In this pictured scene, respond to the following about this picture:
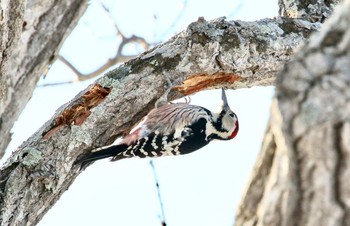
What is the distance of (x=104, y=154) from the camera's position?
3.37m

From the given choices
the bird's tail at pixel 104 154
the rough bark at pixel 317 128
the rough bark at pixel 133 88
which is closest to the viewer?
the rough bark at pixel 317 128

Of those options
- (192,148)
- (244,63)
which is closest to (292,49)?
(244,63)

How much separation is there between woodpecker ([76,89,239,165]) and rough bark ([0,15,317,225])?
1.23ft

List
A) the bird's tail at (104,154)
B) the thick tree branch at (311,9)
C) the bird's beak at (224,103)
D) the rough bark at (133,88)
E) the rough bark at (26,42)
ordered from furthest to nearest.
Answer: the bird's beak at (224,103), the thick tree branch at (311,9), the bird's tail at (104,154), the rough bark at (133,88), the rough bark at (26,42)

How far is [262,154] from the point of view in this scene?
4.53 feet

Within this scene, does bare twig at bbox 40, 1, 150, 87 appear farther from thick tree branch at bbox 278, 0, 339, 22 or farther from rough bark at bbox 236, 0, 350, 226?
rough bark at bbox 236, 0, 350, 226

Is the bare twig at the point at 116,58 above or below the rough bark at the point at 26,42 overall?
above

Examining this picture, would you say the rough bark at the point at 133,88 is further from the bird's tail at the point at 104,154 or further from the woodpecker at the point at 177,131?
the woodpecker at the point at 177,131

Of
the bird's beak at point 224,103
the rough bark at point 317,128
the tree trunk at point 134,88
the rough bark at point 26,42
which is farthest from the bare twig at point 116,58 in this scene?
the rough bark at point 317,128

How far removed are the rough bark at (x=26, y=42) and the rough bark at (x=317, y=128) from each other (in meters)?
1.04

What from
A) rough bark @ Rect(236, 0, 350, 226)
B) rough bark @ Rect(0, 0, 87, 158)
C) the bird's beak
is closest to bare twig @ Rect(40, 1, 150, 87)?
the bird's beak

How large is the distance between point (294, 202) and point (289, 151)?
10 centimetres

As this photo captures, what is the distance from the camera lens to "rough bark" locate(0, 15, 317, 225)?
2902mm

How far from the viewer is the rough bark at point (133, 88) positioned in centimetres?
290
